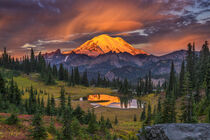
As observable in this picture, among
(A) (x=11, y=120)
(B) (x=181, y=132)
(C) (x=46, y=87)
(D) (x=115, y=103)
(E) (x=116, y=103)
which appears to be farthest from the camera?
(C) (x=46, y=87)

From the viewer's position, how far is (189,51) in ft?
222

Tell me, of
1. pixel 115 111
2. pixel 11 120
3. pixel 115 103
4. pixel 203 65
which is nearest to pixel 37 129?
pixel 11 120

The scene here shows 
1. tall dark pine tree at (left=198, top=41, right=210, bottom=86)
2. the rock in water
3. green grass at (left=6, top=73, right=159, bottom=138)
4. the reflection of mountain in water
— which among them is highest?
tall dark pine tree at (left=198, top=41, right=210, bottom=86)

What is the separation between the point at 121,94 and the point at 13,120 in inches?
4573

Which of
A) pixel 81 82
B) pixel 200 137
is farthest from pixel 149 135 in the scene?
pixel 81 82

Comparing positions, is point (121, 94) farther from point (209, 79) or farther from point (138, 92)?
point (209, 79)

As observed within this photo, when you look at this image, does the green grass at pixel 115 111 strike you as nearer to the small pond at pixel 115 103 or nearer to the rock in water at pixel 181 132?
the small pond at pixel 115 103

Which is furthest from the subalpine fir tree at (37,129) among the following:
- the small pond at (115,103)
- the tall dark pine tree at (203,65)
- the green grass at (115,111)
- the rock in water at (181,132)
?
the tall dark pine tree at (203,65)

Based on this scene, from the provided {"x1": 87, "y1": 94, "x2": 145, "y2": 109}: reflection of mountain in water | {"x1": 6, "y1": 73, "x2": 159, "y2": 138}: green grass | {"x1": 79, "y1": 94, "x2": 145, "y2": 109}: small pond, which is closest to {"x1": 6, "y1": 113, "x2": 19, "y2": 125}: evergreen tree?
{"x1": 6, "y1": 73, "x2": 159, "y2": 138}: green grass

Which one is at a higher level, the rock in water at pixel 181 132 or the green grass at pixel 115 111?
the rock in water at pixel 181 132

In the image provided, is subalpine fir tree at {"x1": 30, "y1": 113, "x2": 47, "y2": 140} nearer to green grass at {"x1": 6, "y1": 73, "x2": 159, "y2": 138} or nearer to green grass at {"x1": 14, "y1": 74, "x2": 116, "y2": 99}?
green grass at {"x1": 6, "y1": 73, "x2": 159, "y2": 138}

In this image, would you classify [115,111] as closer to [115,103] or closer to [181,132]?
[115,103]

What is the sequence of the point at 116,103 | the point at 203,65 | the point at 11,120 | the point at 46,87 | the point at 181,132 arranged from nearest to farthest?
1. the point at 181,132
2. the point at 11,120
3. the point at 203,65
4. the point at 116,103
5. the point at 46,87

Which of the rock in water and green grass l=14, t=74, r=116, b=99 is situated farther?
Answer: green grass l=14, t=74, r=116, b=99
